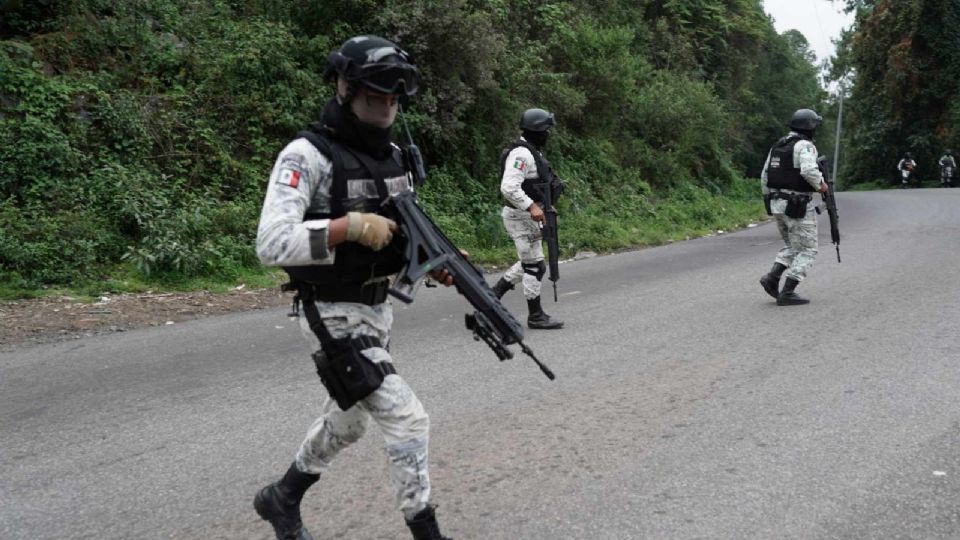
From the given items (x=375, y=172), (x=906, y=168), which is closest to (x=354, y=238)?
(x=375, y=172)

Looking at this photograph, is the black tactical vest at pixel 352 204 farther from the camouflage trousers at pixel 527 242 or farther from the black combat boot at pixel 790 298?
the black combat boot at pixel 790 298

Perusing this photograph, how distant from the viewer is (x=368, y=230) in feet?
9.48

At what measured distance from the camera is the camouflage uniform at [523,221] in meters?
7.60

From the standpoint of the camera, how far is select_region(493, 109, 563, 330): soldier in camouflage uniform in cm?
759

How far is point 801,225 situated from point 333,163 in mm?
6910

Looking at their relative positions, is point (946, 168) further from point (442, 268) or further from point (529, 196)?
point (442, 268)

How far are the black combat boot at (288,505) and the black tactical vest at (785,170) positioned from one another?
6809 millimetres

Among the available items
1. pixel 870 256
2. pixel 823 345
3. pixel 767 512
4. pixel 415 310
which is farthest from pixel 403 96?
pixel 870 256

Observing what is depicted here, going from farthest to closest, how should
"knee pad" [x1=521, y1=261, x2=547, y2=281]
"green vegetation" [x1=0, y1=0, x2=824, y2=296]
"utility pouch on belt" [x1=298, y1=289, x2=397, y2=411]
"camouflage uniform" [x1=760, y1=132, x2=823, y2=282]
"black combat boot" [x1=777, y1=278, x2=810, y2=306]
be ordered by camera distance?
"green vegetation" [x1=0, y1=0, x2=824, y2=296] < "black combat boot" [x1=777, y1=278, x2=810, y2=306] < "camouflage uniform" [x1=760, y1=132, x2=823, y2=282] < "knee pad" [x1=521, y1=261, x2=547, y2=281] < "utility pouch on belt" [x1=298, y1=289, x2=397, y2=411]

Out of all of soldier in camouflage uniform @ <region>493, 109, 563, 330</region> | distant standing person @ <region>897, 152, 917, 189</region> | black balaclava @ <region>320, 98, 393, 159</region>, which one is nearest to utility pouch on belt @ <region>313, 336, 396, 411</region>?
black balaclava @ <region>320, 98, 393, 159</region>

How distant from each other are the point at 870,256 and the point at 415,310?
279 inches

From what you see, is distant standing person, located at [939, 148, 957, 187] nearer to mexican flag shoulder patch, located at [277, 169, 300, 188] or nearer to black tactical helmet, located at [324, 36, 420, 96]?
black tactical helmet, located at [324, 36, 420, 96]

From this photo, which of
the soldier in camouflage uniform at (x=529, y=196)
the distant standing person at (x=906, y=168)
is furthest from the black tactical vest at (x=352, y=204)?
the distant standing person at (x=906, y=168)

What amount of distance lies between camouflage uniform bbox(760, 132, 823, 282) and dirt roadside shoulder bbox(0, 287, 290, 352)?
17.1ft
